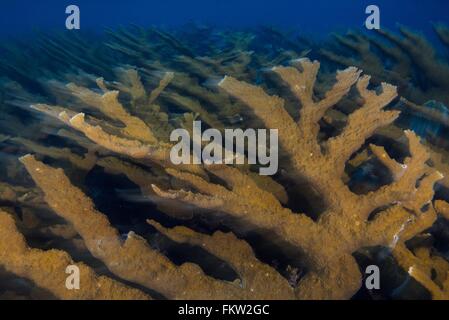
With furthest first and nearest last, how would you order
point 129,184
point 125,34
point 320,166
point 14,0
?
point 14,0
point 125,34
point 129,184
point 320,166

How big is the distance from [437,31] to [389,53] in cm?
68

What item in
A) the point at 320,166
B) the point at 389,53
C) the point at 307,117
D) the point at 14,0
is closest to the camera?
the point at 320,166

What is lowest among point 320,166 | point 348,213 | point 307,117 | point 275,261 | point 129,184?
point 275,261

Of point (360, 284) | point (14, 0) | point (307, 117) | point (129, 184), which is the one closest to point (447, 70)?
point (307, 117)

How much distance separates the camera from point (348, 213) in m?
1.91

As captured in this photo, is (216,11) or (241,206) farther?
(216,11)

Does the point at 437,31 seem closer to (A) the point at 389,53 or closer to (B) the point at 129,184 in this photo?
(A) the point at 389,53

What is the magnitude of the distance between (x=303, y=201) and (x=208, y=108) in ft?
4.59

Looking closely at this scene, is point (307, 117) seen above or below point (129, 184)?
above

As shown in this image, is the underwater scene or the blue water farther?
the blue water

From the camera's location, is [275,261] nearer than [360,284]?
No

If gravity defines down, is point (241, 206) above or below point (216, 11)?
below

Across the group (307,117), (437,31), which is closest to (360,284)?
(307,117)

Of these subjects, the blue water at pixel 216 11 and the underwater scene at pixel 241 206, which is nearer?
the underwater scene at pixel 241 206
